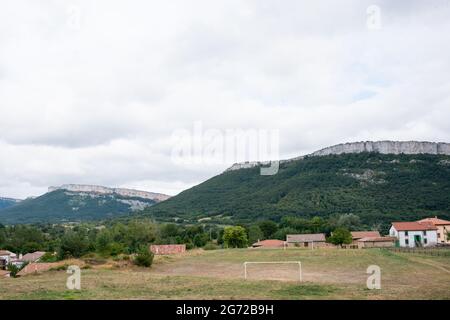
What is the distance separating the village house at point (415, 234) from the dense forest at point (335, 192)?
2444 centimetres

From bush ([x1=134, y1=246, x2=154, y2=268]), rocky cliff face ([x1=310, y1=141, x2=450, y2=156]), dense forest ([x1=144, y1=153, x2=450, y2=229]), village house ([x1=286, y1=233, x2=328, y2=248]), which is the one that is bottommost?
village house ([x1=286, y1=233, x2=328, y2=248])

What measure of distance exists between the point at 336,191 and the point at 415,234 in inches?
1966

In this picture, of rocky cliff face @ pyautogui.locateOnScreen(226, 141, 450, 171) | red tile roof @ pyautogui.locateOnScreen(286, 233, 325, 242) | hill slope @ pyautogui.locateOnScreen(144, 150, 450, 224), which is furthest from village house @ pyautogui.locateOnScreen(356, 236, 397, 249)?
rocky cliff face @ pyautogui.locateOnScreen(226, 141, 450, 171)

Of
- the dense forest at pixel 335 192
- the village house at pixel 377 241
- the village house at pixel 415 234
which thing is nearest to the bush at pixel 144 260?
the village house at pixel 377 241

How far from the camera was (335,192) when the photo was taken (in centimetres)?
13138

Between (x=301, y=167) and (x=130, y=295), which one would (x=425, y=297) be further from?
(x=301, y=167)

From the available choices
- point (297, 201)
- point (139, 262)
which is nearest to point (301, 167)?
point (297, 201)

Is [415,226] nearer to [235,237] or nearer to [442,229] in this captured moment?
[442,229]

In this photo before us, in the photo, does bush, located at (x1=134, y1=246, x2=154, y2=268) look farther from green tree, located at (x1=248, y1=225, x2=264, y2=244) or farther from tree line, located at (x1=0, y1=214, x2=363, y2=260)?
green tree, located at (x1=248, y1=225, x2=264, y2=244)

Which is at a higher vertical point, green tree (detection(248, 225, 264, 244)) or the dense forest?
the dense forest

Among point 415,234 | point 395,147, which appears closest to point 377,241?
point 415,234

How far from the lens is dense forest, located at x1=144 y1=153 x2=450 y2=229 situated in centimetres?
11738

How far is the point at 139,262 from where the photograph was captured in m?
39.9
